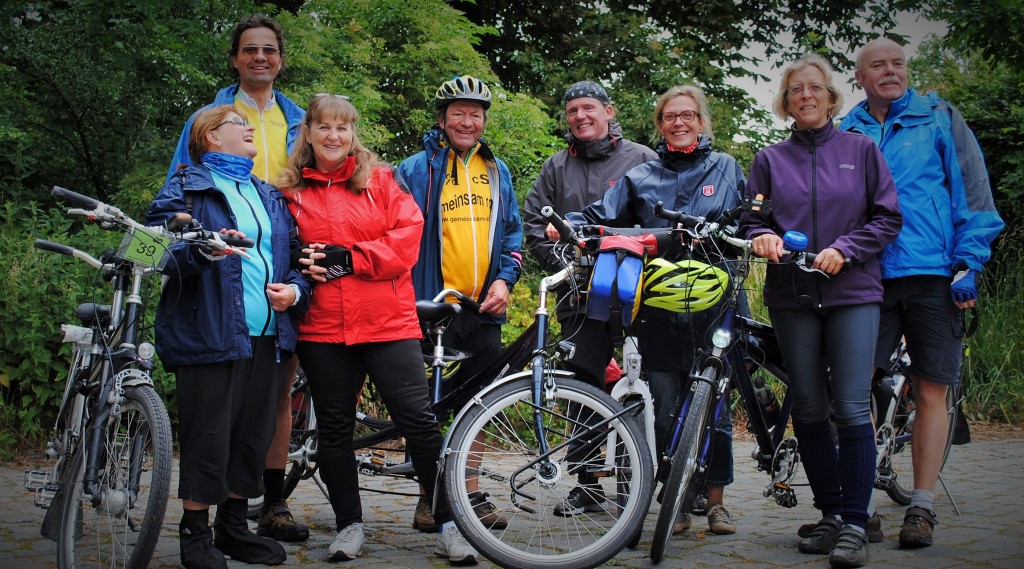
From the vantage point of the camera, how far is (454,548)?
4.02 m

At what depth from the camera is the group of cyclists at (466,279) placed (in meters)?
→ 3.88

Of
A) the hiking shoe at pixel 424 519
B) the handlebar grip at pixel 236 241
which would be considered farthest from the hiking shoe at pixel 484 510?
the handlebar grip at pixel 236 241

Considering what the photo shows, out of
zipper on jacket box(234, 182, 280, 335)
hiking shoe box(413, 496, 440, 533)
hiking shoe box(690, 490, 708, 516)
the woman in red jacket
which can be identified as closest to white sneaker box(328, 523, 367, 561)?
the woman in red jacket

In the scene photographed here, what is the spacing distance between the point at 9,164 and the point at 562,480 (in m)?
6.24

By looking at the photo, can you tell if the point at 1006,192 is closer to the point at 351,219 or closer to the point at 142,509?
the point at 351,219

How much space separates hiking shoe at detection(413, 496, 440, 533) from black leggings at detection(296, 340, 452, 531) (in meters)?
0.56

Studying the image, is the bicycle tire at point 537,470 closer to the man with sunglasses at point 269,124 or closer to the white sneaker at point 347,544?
the white sneaker at point 347,544

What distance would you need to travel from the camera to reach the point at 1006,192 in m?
10.3

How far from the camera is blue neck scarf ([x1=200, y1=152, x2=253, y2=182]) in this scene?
3936 mm

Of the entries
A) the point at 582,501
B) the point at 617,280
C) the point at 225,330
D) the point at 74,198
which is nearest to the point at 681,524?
the point at 582,501

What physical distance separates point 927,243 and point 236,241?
9.81ft

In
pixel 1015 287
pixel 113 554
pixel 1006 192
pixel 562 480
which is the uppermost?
pixel 1006 192

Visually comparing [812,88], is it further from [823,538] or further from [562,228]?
[823,538]

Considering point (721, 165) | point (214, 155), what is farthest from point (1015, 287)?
point (214, 155)
